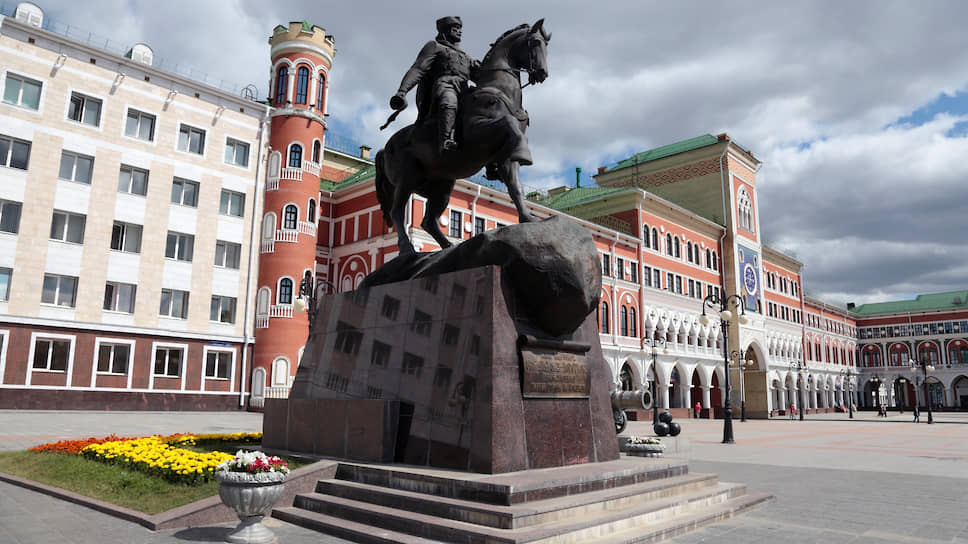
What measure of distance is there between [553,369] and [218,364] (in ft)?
94.5

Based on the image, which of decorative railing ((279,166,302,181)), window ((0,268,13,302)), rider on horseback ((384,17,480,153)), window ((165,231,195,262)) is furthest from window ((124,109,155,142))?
rider on horseback ((384,17,480,153))

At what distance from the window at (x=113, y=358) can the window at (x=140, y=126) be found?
9.90 m

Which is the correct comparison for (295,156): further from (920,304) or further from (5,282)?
(920,304)

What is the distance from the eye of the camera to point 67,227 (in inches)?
1110

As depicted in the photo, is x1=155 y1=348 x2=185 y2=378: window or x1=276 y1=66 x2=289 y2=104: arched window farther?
x1=276 y1=66 x2=289 y2=104: arched window

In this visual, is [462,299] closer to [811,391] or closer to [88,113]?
[88,113]

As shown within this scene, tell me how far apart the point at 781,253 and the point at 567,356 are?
62.8 metres

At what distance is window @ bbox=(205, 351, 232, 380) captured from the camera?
31953mm

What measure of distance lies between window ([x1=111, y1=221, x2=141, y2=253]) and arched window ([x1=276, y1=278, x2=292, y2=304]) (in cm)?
690

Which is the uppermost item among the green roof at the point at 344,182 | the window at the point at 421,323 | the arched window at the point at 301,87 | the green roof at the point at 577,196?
the arched window at the point at 301,87

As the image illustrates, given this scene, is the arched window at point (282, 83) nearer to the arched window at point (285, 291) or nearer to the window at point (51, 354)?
the arched window at point (285, 291)

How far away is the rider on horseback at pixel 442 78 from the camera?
8.45 metres

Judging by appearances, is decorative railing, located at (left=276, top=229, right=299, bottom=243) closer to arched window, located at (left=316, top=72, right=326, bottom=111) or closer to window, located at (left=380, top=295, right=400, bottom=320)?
arched window, located at (left=316, top=72, right=326, bottom=111)

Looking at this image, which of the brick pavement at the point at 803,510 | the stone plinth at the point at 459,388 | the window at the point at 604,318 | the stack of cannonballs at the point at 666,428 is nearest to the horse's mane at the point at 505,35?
the stone plinth at the point at 459,388
